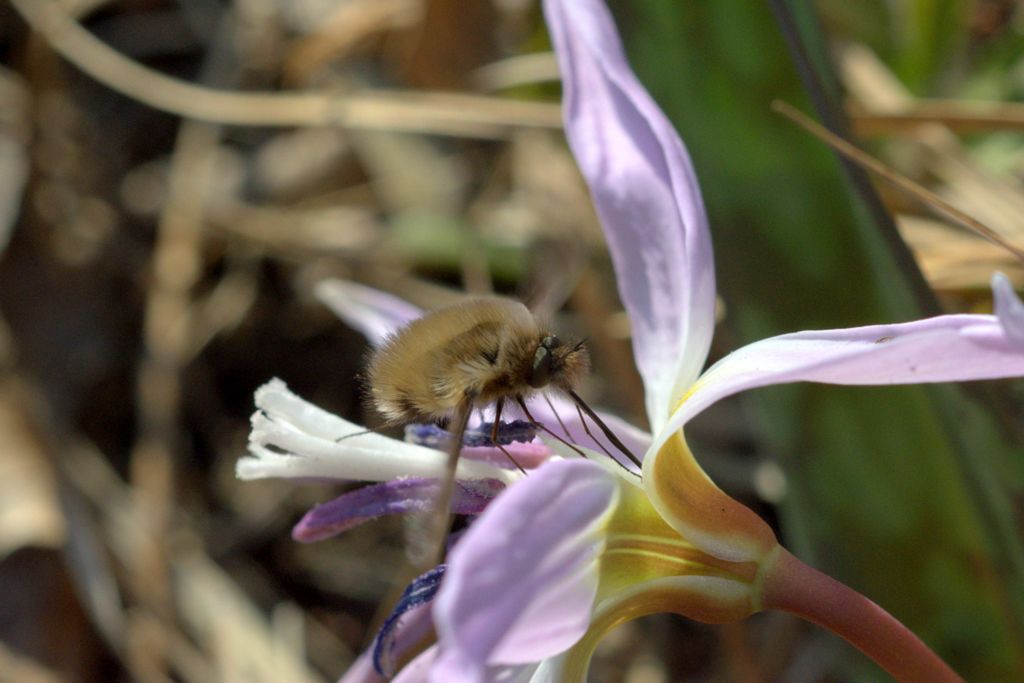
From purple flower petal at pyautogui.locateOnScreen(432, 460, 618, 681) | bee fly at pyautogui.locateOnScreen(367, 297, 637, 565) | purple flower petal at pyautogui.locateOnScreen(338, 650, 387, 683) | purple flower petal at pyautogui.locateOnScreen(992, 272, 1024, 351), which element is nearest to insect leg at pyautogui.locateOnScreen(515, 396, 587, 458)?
bee fly at pyautogui.locateOnScreen(367, 297, 637, 565)

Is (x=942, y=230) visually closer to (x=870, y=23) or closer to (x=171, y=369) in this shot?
(x=870, y=23)

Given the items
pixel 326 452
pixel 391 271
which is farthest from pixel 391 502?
pixel 391 271

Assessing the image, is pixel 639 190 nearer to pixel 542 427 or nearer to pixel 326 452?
pixel 542 427

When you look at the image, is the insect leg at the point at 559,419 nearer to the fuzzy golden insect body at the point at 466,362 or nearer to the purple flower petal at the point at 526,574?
the fuzzy golden insect body at the point at 466,362

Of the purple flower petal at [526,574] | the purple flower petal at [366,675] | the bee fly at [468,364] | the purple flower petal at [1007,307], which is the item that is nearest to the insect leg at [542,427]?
the bee fly at [468,364]

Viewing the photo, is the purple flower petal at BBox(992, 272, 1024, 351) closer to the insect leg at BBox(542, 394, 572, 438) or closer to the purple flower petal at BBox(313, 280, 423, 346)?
the insect leg at BBox(542, 394, 572, 438)

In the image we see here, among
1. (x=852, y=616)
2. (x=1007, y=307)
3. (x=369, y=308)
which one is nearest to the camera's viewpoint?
(x=1007, y=307)
